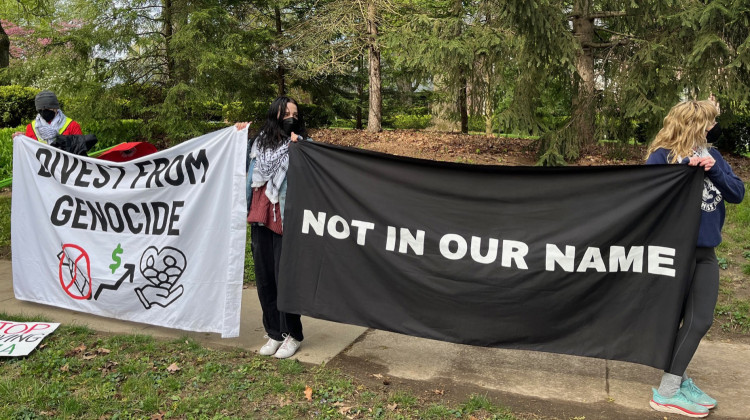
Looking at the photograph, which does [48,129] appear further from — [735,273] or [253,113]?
[253,113]

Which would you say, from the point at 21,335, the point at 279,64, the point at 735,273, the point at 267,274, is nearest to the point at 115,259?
the point at 21,335

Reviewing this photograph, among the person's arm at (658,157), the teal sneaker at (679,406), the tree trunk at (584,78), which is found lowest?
the teal sneaker at (679,406)

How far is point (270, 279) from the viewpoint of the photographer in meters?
4.70

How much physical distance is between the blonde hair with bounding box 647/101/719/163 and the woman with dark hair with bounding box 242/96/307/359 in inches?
95.1

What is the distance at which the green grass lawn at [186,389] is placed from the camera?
151 inches

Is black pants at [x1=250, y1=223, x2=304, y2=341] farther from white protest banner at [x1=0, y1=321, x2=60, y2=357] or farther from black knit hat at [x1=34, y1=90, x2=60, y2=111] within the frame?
black knit hat at [x1=34, y1=90, x2=60, y2=111]

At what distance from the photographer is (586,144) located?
1020 cm

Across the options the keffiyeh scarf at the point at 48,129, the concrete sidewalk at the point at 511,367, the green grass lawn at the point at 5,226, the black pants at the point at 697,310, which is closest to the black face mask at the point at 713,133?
the black pants at the point at 697,310

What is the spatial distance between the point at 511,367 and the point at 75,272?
3705 mm

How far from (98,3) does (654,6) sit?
967 cm

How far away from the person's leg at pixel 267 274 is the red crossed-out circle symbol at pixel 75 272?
5.57 ft

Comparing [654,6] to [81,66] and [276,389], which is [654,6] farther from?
[81,66]

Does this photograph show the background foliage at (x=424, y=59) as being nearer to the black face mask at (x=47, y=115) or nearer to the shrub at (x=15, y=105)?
the shrub at (x=15, y=105)

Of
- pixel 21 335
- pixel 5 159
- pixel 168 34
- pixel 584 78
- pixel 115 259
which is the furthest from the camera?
pixel 168 34
